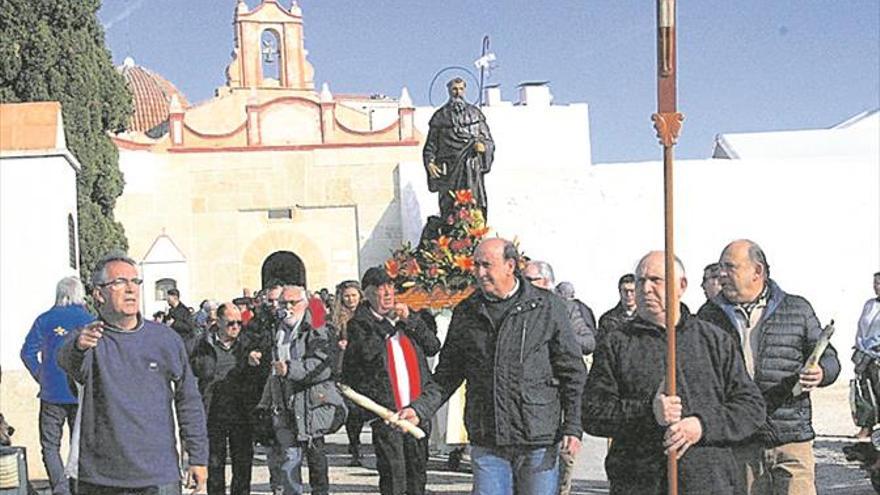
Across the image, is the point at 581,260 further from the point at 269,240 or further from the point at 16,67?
the point at 269,240

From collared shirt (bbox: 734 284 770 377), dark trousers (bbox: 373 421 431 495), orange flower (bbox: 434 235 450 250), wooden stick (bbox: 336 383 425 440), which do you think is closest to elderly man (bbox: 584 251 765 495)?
collared shirt (bbox: 734 284 770 377)

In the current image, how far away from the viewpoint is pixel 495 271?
630cm

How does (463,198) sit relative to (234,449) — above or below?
above

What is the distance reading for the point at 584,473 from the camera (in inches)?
465

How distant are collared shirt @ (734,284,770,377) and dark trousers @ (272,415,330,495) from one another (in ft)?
11.9

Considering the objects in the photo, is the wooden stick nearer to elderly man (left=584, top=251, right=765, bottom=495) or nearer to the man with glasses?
elderly man (left=584, top=251, right=765, bottom=495)

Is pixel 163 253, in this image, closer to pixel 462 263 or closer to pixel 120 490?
pixel 462 263

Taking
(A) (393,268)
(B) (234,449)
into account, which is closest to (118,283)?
(B) (234,449)

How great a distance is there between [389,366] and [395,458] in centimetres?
58

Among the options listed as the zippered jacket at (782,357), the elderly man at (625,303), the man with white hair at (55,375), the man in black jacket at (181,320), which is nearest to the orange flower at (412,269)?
the man in black jacket at (181,320)

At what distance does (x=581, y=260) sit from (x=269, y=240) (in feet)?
46.4

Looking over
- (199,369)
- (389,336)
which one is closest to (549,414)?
(389,336)

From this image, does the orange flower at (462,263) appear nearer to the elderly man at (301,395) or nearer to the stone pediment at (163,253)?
the elderly man at (301,395)

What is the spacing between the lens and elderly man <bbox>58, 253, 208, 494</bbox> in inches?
229
